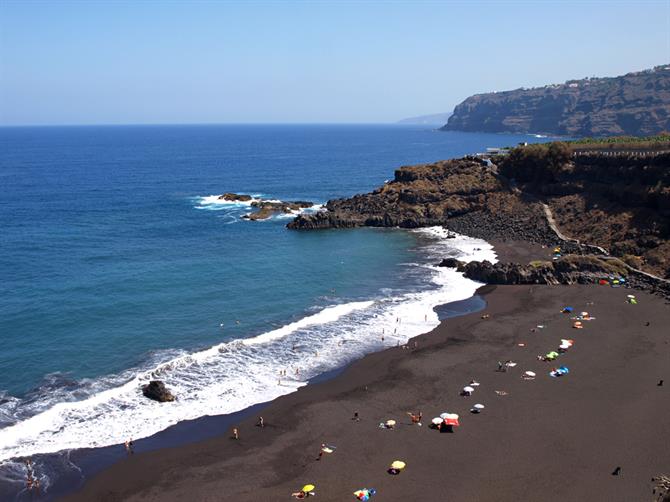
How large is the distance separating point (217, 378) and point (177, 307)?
14.3m

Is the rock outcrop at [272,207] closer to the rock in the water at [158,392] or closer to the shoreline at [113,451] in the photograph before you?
the rock in the water at [158,392]

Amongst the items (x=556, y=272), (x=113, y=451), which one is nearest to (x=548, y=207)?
(x=556, y=272)

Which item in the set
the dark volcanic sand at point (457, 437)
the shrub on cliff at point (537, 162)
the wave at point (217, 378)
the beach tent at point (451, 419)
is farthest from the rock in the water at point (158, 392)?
the shrub on cliff at point (537, 162)

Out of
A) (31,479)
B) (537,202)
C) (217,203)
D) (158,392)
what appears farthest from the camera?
(217,203)

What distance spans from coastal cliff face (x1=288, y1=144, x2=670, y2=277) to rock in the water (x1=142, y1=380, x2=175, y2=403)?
169ft

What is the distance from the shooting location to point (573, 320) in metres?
50.8

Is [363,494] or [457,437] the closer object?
[363,494]

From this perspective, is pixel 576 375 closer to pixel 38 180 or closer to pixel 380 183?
pixel 380 183

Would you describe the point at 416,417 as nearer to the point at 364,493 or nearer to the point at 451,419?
the point at 451,419

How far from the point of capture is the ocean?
37094mm

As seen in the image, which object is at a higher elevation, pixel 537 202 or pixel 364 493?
pixel 537 202

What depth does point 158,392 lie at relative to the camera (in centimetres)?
3738

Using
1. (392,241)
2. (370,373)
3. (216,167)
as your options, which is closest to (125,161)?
(216,167)

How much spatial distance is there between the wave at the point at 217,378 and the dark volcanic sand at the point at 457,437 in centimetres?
251
